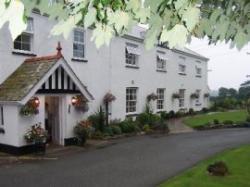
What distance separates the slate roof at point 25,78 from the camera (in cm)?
1415

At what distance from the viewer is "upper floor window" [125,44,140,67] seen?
24.1 meters

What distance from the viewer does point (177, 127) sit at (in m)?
25.2

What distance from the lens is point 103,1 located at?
3051 mm

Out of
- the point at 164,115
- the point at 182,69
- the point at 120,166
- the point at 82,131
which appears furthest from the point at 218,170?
the point at 182,69

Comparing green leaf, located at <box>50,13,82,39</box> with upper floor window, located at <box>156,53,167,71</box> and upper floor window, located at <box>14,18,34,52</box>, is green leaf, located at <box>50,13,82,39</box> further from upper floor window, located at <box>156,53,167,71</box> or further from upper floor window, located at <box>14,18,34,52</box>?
upper floor window, located at <box>156,53,167,71</box>

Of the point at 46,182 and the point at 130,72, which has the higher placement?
the point at 130,72

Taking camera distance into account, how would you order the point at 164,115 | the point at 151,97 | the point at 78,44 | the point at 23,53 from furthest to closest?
1. the point at 164,115
2. the point at 151,97
3. the point at 78,44
4. the point at 23,53

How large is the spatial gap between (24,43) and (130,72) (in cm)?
898

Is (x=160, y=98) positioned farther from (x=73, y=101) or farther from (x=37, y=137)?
(x=37, y=137)

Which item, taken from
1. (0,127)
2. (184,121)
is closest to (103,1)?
(0,127)

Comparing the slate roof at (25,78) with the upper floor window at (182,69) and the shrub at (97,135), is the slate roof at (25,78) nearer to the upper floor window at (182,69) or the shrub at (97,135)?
the shrub at (97,135)

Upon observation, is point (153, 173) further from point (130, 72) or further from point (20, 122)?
point (130, 72)

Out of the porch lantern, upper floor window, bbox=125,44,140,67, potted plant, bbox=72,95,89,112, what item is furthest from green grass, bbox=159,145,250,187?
upper floor window, bbox=125,44,140,67

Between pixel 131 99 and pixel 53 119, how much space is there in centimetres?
895
